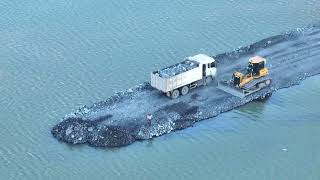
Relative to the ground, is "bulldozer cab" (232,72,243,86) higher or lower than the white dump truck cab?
lower

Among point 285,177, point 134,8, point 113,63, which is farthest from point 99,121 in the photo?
point 134,8

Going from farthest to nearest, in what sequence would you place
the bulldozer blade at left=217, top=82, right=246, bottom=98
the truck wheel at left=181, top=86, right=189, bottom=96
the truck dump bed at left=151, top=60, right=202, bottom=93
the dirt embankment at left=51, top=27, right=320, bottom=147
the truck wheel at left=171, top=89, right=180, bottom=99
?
1. the bulldozer blade at left=217, top=82, right=246, bottom=98
2. the truck wheel at left=181, top=86, right=189, bottom=96
3. the truck wheel at left=171, top=89, right=180, bottom=99
4. the truck dump bed at left=151, top=60, right=202, bottom=93
5. the dirt embankment at left=51, top=27, right=320, bottom=147

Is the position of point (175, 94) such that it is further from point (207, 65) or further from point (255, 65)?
point (255, 65)

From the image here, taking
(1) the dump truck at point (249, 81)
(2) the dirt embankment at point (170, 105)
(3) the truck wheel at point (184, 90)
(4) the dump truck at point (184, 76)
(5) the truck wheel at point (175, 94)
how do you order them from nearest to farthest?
(2) the dirt embankment at point (170, 105) < (4) the dump truck at point (184, 76) < (5) the truck wheel at point (175, 94) < (3) the truck wheel at point (184, 90) < (1) the dump truck at point (249, 81)

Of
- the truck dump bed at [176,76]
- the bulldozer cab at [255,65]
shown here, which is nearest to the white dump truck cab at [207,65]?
the truck dump bed at [176,76]

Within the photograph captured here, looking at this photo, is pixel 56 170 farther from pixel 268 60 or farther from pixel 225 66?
pixel 268 60

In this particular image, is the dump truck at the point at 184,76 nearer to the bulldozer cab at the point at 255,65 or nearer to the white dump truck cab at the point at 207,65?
the white dump truck cab at the point at 207,65

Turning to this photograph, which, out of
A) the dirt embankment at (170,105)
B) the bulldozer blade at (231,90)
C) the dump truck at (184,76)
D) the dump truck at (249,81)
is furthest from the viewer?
the dump truck at (249,81)

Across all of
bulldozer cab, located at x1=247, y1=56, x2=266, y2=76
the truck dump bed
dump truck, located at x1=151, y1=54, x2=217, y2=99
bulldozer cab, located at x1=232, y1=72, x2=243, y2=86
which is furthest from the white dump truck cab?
bulldozer cab, located at x1=247, y1=56, x2=266, y2=76

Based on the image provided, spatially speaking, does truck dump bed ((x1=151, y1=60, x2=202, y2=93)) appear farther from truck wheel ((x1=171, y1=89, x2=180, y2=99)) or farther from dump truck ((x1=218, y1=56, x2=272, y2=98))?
dump truck ((x1=218, y1=56, x2=272, y2=98))
